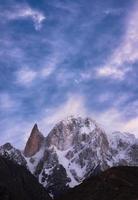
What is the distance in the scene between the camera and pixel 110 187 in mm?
149500

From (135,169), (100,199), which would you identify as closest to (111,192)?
(100,199)

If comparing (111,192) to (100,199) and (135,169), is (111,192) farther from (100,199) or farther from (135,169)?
(135,169)

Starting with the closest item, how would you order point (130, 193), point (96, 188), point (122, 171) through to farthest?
point (130, 193) < point (96, 188) < point (122, 171)

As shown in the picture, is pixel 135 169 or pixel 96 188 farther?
pixel 135 169

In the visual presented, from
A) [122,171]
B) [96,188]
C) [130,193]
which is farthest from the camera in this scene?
[122,171]

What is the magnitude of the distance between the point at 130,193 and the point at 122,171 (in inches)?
931

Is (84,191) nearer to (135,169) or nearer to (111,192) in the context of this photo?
(111,192)

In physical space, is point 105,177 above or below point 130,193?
above

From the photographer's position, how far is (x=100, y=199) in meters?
142

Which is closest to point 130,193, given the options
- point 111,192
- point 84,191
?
point 111,192

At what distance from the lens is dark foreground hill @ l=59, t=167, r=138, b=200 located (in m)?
143

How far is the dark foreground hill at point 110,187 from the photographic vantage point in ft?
468

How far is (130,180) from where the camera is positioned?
157m

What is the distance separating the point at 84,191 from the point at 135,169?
2542cm
